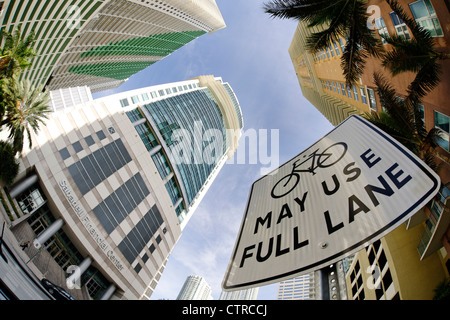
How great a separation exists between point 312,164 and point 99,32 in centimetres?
6565

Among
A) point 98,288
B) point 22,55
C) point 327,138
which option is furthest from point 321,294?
point 98,288

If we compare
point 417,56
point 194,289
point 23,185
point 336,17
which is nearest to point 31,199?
point 23,185

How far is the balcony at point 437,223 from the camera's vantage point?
38.8 ft

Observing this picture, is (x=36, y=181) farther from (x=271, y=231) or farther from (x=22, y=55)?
(x=271, y=231)

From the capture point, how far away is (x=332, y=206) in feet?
7.82

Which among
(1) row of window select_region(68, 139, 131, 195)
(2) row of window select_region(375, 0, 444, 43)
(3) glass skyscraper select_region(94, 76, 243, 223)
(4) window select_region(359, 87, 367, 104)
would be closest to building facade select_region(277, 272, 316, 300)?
(3) glass skyscraper select_region(94, 76, 243, 223)

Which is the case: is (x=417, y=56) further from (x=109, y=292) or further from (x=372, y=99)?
(x=109, y=292)

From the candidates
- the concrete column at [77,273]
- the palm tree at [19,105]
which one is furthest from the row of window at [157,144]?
the palm tree at [19,105]

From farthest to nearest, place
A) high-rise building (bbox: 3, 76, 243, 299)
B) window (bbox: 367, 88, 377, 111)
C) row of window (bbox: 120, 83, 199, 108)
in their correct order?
row of window (bbox: 120, 83, 199, 108), window (bbox: 367, 88, 377, 111), high-rise building (bbox: 3, 76, 243, 299)

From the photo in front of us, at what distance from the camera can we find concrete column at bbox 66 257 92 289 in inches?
866

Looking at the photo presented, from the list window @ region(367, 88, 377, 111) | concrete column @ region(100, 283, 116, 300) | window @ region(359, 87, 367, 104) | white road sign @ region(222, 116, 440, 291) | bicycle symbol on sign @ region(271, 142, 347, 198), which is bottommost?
concrete column @ region(100, 283, 116, 300)

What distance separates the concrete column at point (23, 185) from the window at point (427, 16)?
3328cm

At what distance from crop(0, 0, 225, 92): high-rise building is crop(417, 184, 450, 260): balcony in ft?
132

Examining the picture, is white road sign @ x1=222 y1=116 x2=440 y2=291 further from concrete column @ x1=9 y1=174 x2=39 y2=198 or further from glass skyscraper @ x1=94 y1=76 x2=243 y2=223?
glass skyscraper @ x1=94 y1=76 x2=243 y2=223
